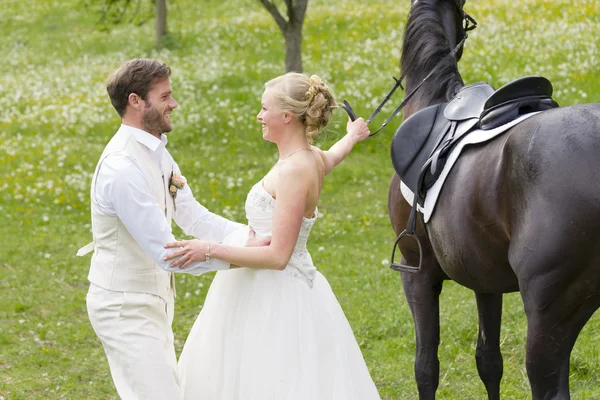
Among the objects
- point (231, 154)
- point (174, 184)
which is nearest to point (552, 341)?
point (174, 184)

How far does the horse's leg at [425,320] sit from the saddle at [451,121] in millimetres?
659

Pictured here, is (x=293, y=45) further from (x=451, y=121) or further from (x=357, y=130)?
(x=451, y=121)

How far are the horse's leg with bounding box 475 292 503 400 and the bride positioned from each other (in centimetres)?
125

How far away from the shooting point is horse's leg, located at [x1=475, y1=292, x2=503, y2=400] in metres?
5.06

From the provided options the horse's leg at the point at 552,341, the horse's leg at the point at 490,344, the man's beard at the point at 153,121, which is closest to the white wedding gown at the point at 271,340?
the man's beard at the point at 153,121

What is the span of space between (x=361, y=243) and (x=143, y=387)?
6.15 metres

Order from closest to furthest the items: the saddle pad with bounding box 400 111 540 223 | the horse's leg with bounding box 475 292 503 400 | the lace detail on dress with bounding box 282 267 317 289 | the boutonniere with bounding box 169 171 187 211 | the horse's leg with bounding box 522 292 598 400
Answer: the horse's leg with bounding box 522 292 598 400 < the saddle pad with bounding box 400 111 540 223 < the lace detail on dress with bounding box 282 267 317 289 < the boutonniere with bounding box 169 171 187 211 < the horse's leg with bounding box 475 292 503 400

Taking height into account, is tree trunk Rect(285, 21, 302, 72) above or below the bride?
above

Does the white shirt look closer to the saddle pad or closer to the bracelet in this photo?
the bracelet

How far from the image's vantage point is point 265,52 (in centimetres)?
1938

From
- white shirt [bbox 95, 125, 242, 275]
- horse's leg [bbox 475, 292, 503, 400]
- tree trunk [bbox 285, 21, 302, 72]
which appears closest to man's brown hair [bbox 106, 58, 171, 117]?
white shirt [bbox 95, 125, 242, 275]

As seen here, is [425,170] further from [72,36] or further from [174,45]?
[72,36]

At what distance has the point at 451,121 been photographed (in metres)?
4.56

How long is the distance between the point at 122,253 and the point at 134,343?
0.45m
